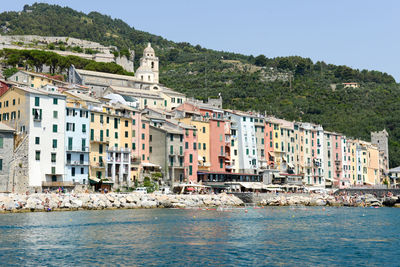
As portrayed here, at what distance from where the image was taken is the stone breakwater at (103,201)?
56.8m

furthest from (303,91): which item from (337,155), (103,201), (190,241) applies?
(190,241)

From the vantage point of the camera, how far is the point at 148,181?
244ft

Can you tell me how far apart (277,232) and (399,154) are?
94.3 m

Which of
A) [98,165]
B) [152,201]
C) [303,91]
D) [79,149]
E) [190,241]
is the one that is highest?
[303,91]

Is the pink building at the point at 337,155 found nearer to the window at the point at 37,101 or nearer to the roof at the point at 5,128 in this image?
the window at the point at 37,101

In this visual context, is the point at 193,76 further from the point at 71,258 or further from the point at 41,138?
the point at 71,258

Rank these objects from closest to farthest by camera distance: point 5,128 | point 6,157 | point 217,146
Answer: point 6,157 < point 5,128 < point 217,146

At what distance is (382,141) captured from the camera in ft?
415

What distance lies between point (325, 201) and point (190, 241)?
4928 centimetres

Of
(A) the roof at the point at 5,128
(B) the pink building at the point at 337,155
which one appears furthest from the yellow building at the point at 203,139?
(B) the pink building at the point at 337,155

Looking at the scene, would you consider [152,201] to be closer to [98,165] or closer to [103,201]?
[103,201]

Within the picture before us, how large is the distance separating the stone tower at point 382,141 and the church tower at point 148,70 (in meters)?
48.9

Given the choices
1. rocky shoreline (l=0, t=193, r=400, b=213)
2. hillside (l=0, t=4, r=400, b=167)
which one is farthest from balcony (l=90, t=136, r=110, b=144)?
hillside (l=0, t=4, r=400, b=167)

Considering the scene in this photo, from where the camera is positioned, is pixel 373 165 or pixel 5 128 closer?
pixel 5 128
